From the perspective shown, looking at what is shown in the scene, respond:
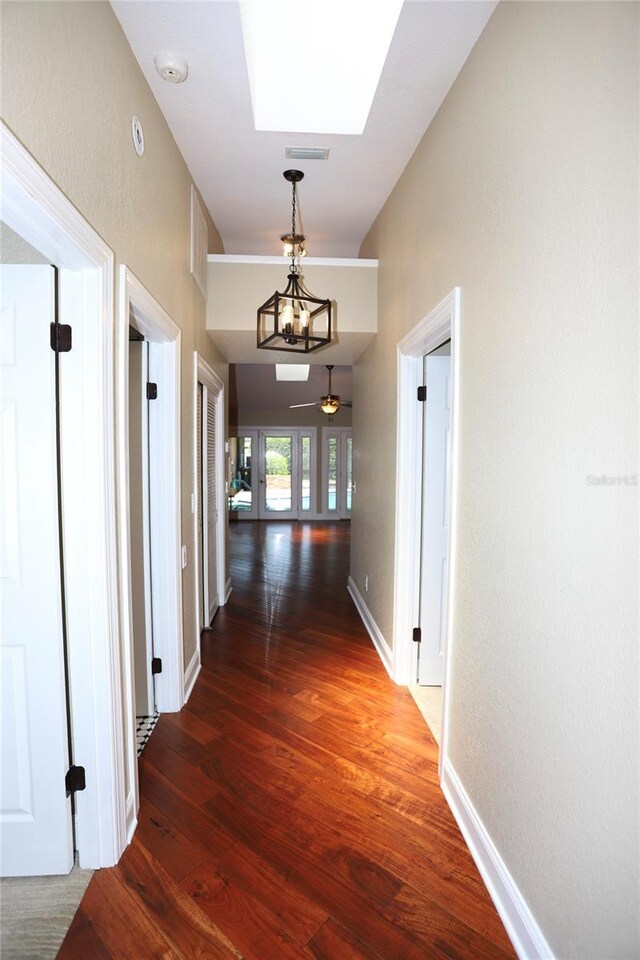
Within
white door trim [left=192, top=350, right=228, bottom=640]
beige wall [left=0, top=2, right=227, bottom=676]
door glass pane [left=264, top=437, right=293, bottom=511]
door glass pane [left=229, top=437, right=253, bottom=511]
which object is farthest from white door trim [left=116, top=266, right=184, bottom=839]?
door glass pane [left=264, top=437, right=293, bottom=511]

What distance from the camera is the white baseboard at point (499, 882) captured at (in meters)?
1.39

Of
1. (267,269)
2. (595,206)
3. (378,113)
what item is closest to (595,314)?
(595,206)

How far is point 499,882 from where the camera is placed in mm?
1597

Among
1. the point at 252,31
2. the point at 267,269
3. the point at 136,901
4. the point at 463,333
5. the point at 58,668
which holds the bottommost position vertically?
the point at 136,901

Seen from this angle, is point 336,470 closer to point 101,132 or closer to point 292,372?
point 292,372

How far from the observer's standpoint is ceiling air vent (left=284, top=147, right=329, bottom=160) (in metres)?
2.66

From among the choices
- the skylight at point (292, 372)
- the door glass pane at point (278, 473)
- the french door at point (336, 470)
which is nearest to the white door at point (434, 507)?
the skylight at point (292, 372)

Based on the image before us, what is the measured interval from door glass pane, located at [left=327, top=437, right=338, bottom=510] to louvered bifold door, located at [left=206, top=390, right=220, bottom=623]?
270 inches

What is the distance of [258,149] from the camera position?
2672mm

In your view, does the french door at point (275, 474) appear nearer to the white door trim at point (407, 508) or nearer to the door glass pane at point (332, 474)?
the door glass pane at point (332, 474)

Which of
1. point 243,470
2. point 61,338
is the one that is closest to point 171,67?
point 61,338

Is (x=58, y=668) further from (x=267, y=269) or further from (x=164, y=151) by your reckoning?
(x=267, y=269)

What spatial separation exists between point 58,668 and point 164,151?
2.33 metres

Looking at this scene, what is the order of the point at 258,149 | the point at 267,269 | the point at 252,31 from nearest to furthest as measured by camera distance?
the point at 252,31 < the point at 258,149 < the point at 267,269
